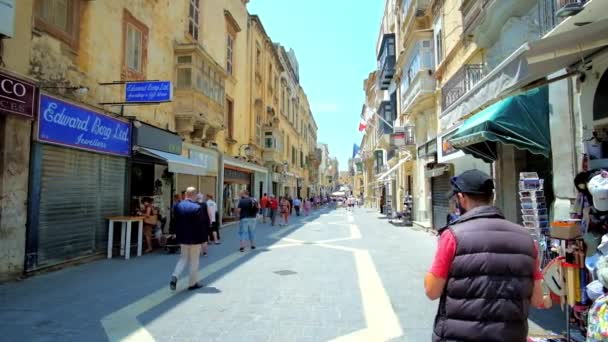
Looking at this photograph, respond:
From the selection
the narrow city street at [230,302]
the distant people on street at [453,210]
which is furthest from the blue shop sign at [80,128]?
the distant people on street at [453,210]

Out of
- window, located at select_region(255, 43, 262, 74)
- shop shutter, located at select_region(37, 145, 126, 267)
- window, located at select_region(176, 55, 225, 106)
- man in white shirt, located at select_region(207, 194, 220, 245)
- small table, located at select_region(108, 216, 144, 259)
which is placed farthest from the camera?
window, located at select_region(255, 43, 262, 74)

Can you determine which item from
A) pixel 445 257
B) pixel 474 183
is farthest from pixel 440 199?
pixel 445 257

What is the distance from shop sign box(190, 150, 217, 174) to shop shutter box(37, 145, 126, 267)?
4343mm

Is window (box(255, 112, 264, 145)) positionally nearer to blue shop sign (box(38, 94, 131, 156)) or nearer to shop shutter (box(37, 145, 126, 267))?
blue shop sign (box(38, 94, 131, 156))

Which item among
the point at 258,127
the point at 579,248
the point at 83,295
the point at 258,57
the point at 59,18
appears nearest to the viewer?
the point at 579,248

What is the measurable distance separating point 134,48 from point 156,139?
2777 millimetres

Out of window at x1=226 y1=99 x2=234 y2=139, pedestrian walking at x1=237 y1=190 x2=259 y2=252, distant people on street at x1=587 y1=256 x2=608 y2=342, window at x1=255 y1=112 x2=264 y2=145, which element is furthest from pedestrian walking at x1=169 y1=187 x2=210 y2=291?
window at x1=255 y1=112 x2=264 y2=145

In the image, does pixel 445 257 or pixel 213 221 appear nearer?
pixel 445 257

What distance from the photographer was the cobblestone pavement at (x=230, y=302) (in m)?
4.66

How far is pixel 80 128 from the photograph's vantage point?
879 centimetres

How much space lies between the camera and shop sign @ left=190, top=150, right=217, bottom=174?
14.9 metres

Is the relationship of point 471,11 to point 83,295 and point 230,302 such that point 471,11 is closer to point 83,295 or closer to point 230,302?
point 230,302

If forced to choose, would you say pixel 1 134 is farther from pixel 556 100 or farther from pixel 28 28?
pixel 556 100

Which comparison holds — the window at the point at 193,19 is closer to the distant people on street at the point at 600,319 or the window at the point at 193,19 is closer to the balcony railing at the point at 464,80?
the balcony railing at the point at 464,80
